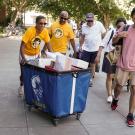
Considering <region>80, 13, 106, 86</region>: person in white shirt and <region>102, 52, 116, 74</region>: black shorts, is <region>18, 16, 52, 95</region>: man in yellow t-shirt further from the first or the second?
<region>80, 13, 106, 86</region>: person in white shirt

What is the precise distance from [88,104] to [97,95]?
35.7 inches

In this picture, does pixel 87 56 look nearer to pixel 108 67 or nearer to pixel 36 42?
→ pixel 108 67

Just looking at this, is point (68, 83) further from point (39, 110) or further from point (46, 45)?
point (46, 45)

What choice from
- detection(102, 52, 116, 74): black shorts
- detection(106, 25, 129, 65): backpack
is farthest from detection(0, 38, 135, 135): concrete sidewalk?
detection(106, 25, 129, 65): backpack

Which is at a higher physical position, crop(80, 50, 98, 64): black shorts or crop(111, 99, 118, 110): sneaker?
crop(80, 50, 98, 64): black shorts

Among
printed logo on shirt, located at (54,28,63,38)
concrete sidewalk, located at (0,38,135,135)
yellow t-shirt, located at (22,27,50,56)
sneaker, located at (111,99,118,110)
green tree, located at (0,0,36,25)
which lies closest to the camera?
concrete sidewalk, located at (0,38,135,135)

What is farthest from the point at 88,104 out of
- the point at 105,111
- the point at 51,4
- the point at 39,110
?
the point at 51,4

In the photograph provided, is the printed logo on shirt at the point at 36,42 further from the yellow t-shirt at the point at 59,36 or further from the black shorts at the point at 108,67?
the black shorts at the point at 108,67

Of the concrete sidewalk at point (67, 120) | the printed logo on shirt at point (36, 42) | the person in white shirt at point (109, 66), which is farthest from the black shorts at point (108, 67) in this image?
the printed logo on shirt at point (36, 42)

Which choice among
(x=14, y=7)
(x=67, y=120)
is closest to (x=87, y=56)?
(x=67, y=120)

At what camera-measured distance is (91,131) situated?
20.1ft

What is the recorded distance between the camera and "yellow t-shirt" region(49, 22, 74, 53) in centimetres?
833

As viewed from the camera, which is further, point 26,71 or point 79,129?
point 26,71

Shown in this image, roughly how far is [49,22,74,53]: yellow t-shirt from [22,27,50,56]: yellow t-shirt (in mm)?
716
